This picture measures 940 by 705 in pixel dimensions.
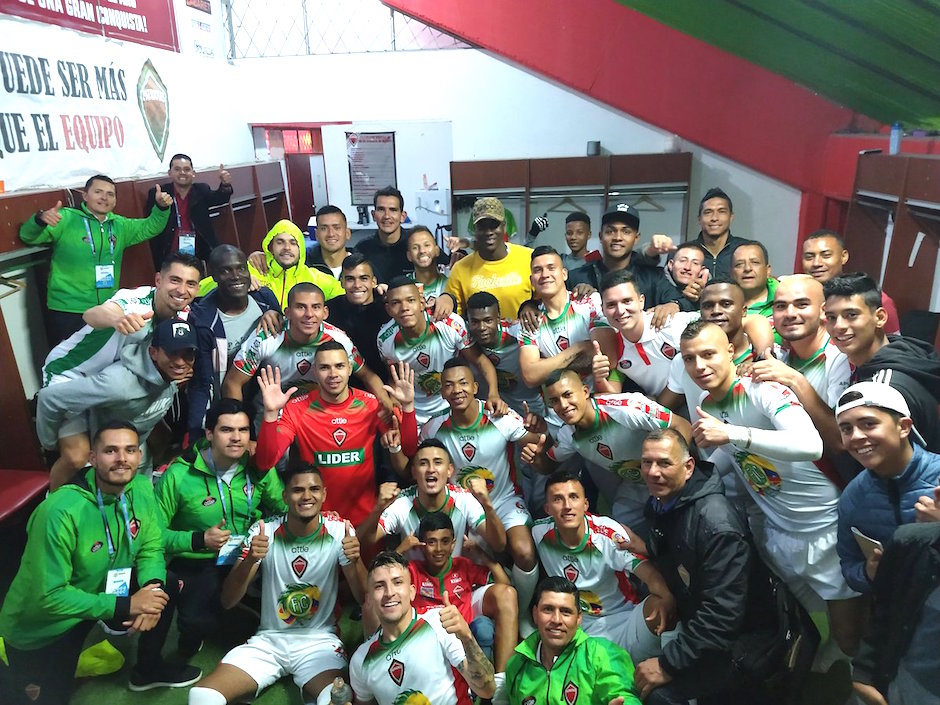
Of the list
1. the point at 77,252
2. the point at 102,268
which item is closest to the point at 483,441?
the point at 102,268

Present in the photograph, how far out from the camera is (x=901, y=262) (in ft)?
13.9

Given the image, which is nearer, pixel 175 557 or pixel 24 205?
pixel 175 557

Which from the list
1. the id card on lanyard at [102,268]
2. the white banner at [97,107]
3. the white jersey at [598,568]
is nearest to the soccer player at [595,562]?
the white jersey at [598,568]

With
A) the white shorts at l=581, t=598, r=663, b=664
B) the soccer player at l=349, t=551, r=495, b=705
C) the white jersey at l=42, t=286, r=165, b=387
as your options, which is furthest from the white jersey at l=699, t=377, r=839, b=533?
the white jersey at l=42, t=286, r=165, b=387

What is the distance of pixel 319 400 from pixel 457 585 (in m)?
1.12

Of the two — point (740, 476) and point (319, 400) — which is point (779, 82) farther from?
point (319, 400)

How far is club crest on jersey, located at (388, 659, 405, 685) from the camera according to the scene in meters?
2.48

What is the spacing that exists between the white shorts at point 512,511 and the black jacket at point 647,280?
1.29 metres

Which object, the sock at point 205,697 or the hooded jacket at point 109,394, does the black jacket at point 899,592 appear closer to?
the sock at point 205,697

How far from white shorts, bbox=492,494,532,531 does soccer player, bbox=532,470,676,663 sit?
28cm

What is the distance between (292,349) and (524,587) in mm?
1668

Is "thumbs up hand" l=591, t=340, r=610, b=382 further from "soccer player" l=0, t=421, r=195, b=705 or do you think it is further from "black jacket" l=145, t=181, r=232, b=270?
"black jacket" l=145, t=181, r=232, b=270

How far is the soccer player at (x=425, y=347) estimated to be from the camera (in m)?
3.48

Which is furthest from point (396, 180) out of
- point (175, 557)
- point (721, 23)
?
point (175, 557)
